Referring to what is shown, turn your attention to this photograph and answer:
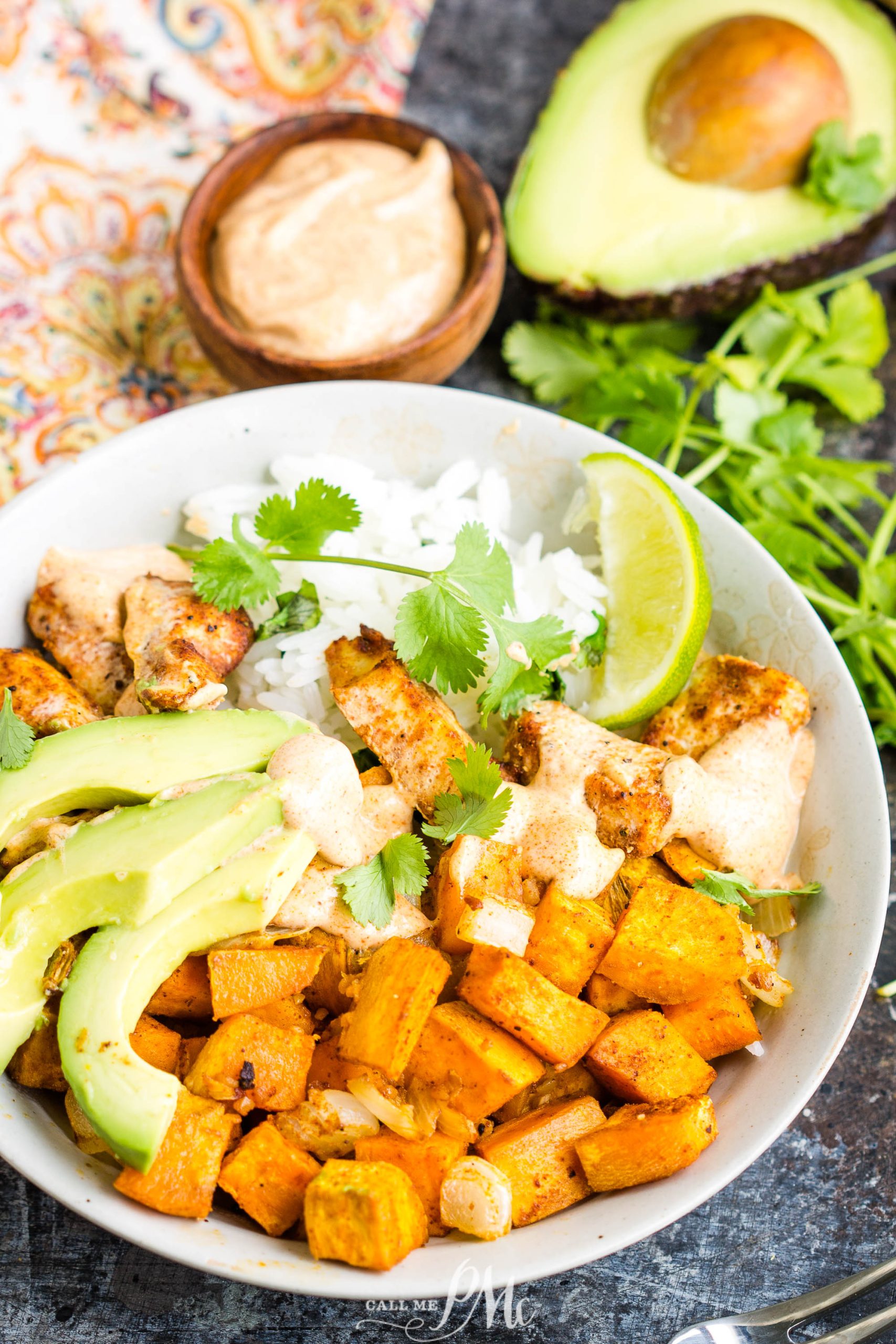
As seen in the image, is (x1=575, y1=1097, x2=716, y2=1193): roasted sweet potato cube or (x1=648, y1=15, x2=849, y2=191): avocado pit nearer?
(x1=575, y1=1097, x2=716, y2=1193): roasted sweet potato cube

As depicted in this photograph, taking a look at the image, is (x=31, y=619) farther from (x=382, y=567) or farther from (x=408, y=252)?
(x=408, y=252)

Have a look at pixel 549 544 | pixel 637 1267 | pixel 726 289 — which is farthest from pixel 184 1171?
pixel 726 289

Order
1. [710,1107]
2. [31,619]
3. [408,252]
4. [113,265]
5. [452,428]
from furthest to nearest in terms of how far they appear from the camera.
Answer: [113,265], [408,252], [452,428], [31,619], [710,1107]

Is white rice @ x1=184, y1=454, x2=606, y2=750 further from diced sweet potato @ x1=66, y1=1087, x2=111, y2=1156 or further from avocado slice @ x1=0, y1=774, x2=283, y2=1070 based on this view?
diced sweet potato @ x1=66, y1=1087, x2=111, y2=1156

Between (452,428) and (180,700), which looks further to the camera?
(452,428)

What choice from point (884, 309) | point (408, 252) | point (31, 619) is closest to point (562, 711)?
point (31, 619)

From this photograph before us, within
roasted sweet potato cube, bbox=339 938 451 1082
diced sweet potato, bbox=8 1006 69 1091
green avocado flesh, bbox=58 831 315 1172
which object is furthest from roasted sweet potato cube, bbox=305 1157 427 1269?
diced sweet potato, bbox=8 1006 69 1091

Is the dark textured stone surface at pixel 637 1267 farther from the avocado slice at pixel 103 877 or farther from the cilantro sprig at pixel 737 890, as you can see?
the avocado slice at pixel 103 877

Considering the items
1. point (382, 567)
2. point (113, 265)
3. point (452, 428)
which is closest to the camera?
point (382, 567)
